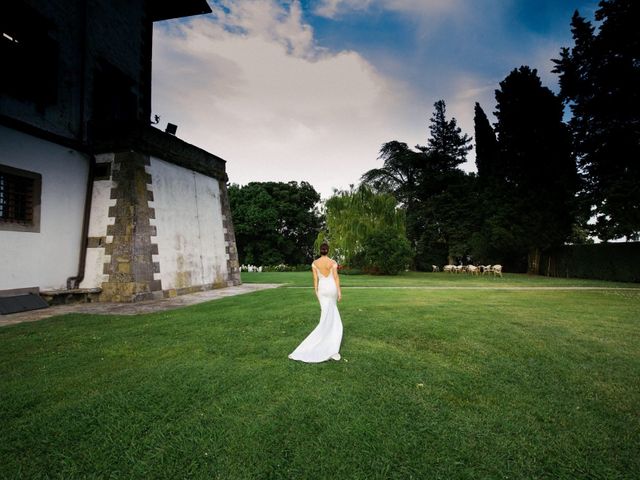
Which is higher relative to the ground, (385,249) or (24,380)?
(385,249)

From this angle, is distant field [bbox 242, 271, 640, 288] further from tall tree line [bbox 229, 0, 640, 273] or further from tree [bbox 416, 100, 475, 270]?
tree [bbox 416, 100, 475, 270]

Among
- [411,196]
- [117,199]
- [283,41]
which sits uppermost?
[283,41]

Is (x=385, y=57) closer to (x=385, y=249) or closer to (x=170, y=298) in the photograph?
(x=385, y=249)

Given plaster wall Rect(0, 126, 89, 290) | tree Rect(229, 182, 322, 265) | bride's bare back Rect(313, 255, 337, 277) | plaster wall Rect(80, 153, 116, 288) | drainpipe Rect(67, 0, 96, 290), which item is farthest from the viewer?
tree Rect(229, 182, 322, 265)

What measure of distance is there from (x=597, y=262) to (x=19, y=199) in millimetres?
32061

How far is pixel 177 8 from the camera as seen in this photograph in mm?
14273

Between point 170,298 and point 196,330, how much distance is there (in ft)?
17.1

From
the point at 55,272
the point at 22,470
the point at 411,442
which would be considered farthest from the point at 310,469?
the point at 55,272

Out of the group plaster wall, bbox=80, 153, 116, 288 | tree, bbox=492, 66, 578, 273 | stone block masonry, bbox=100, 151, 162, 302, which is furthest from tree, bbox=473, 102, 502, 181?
plaster wall, bbox=80, 153, 116, 288

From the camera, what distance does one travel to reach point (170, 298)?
1044 centimetres

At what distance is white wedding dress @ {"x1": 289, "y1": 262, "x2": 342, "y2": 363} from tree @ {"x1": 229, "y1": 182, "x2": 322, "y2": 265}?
3523 cm

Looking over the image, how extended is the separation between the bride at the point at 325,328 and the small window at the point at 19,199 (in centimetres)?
857

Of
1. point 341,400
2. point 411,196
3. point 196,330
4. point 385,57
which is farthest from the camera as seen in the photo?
point 411,196

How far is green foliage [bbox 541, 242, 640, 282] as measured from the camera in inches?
809
